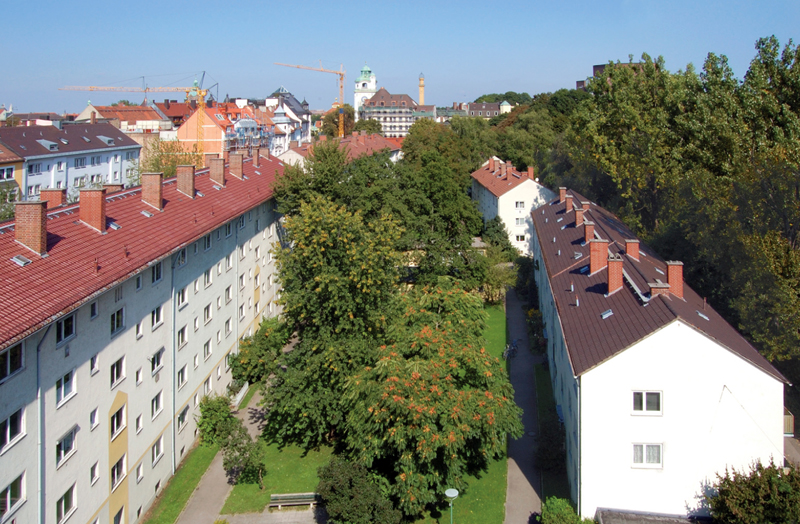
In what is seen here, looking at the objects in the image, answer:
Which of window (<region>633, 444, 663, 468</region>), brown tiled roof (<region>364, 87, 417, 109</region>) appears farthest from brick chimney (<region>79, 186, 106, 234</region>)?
brown tiled roof (<region>364, 87, 417, 109</region>)

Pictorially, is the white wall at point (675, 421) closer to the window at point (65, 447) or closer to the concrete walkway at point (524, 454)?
the concrete walkway at point (524, 454)

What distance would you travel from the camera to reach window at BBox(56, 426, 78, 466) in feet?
51.1

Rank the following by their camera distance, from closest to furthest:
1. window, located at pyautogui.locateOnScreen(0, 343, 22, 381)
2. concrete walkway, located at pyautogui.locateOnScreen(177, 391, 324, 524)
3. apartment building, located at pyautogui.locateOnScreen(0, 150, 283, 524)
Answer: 1. window, located at pyautogui.locateOnScreen(0, 343, 22, 381)
2. apartment building, located at pyautogui.locateOnScreen(0, 150, 283, 524)
3. concrete walkway, located at pyautogui.locateOnScreen(177, 391, 324, 524)

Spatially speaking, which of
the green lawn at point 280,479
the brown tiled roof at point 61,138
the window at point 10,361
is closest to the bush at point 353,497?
the green lawn at point 280,479

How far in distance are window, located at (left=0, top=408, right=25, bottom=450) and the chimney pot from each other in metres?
15.9

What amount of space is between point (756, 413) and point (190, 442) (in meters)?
19.2

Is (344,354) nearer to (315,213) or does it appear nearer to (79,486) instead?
(315,213)

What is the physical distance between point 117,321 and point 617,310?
15231 millimetres

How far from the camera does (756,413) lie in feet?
57.2

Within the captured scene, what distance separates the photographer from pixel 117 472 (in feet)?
61.3

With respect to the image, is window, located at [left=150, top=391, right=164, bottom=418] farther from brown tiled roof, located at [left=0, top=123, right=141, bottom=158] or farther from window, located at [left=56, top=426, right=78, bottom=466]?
brown tiled roof, located at [left=0, top=123, right=141, bottom=158]

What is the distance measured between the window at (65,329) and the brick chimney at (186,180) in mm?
13202

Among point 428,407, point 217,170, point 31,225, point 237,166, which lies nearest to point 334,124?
point 237,166

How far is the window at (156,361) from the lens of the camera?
21172mm
